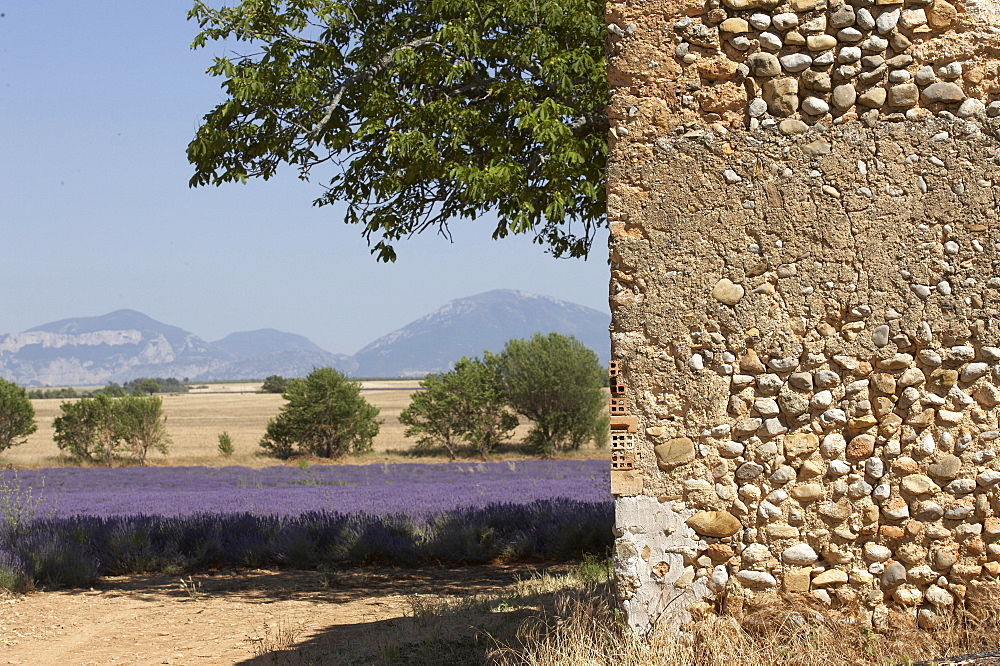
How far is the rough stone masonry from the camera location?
166 inches

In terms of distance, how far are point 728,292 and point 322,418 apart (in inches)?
1217

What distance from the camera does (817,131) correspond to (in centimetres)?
435

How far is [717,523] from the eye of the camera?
171 inches

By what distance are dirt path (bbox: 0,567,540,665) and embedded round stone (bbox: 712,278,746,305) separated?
10.6 feet

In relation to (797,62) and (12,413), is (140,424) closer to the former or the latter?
(12,413)

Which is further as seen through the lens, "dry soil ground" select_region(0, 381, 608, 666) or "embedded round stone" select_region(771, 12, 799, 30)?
"dry soil ground" select_region(0, 381, 608, 666)

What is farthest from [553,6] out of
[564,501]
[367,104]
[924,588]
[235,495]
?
[235,495]

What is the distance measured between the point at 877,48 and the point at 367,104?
4797 millimetres

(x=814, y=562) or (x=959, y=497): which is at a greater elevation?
(x=959, y=497)

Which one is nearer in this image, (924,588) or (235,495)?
(924,588)

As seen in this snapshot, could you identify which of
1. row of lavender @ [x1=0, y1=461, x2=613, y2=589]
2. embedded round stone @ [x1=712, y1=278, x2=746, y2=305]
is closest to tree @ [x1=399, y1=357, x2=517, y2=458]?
row of lavender @ [x1=0, y1=461, x2=613, y2=589]

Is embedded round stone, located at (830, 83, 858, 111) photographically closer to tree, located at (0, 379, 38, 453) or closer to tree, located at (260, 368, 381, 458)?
tree, located at (260, 368, 381, 458)

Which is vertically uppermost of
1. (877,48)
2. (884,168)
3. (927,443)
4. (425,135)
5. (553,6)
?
(553,6)

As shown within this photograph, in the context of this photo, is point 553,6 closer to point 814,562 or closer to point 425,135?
point 425,135
